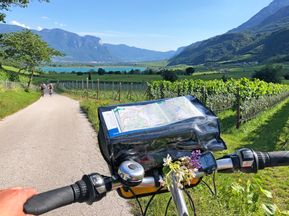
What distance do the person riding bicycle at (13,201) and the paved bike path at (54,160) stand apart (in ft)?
12.9

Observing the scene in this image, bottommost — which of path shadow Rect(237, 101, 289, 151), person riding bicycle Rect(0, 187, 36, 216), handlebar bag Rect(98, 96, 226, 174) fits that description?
path shadow Rect(237, 101, 289, 151)

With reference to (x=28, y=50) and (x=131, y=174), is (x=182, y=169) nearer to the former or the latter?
(x=131, y=174)

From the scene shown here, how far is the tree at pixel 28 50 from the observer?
52.7 metres

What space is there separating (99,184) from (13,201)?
37 centimetres

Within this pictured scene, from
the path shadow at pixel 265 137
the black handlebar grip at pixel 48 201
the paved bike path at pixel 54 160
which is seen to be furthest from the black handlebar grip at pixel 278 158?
the path shadow at pixel 265 137

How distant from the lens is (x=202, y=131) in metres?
1.90

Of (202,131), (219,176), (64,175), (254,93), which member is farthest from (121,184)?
(254,93)

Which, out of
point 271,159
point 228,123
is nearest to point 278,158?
point 271,159

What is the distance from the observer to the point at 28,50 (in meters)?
56.9

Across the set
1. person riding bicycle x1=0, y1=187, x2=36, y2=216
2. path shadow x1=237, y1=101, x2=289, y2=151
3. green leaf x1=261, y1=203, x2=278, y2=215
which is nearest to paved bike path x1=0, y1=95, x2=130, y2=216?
green leaf x1=261, y1=203, x2=278, y2=215

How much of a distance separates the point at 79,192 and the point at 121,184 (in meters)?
0.18

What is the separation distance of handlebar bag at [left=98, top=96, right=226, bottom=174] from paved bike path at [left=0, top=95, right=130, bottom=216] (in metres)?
3.52

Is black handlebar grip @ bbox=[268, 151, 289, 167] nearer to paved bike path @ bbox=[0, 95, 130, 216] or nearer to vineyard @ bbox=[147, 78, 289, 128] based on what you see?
paved bike path @ bbox=[0, 95, 130, 216]

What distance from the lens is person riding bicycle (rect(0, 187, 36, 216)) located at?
132cm
